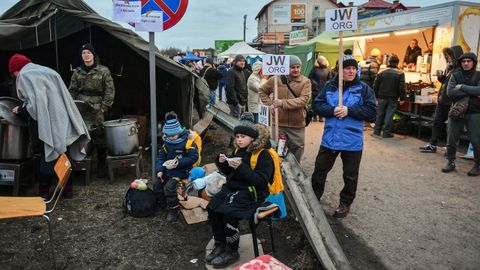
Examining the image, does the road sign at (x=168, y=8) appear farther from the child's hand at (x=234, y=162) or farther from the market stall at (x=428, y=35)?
the market stall at (x=428, y=35)

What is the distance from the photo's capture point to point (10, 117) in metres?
4.95

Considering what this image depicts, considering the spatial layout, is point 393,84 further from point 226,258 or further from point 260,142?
point 226,258

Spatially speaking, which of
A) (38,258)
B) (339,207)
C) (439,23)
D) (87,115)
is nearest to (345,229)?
(339,207)

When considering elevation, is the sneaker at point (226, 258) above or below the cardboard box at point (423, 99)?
below

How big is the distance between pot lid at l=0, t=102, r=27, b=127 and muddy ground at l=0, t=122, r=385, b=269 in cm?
123

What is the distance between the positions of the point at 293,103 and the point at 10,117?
3689 mm

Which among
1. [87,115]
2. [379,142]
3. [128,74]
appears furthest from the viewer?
[379,142]

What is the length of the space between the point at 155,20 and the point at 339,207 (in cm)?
317

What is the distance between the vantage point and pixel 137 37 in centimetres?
615

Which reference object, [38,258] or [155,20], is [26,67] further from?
[38,258]

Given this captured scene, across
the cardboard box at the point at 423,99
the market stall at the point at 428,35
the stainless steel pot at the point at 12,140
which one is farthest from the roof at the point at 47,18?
the market stall at the point at 428,35

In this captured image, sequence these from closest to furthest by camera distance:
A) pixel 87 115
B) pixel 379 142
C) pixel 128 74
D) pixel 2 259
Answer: pixel 2 259, pixel 87 115, pixel 128 74, pixel 379 142

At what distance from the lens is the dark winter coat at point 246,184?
336 centimetres

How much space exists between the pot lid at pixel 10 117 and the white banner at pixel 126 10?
203 cm
